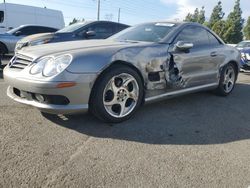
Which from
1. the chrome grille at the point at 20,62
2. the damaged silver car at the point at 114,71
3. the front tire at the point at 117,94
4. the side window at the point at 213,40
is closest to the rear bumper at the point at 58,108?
the damaged silver car at the point at 114,71

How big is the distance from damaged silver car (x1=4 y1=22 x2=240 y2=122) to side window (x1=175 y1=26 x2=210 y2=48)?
2 cm

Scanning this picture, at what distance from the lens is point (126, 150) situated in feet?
10.2

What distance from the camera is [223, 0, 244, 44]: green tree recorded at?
38562mm

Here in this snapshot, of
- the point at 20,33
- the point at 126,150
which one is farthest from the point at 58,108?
the point at 20,33

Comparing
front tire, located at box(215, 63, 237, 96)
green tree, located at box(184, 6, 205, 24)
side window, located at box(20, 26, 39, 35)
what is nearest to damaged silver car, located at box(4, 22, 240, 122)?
front tire, located at box(215, 63, 237, 96)

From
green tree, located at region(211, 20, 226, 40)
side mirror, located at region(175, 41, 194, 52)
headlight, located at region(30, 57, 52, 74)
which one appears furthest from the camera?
green tree, located at region(211, 20, 226, 40)

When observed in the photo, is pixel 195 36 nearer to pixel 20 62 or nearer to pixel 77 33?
pixel 20 62

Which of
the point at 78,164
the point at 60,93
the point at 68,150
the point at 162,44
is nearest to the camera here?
the point at 78,164

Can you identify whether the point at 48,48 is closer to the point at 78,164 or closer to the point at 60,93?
the point at 60,93

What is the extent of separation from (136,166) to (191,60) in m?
2.47

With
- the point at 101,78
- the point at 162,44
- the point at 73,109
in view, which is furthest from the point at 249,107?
the point at 73,109

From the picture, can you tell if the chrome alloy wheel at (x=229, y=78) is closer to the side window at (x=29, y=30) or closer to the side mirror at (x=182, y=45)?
the side mirror at (x=182, y=45)

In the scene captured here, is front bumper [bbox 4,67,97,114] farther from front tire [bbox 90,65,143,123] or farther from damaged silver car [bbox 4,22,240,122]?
front tire [bbox 90,65,143,123]

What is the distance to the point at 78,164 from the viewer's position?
2.75 meters
